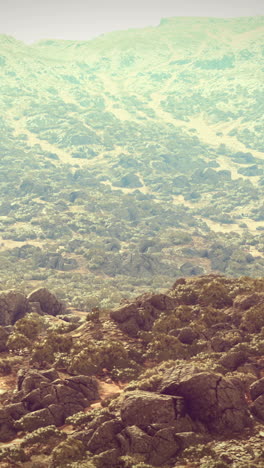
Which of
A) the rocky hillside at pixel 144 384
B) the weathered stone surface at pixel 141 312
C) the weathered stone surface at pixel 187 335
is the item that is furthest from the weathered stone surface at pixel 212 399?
the weathered stone surface at pixel 141 312

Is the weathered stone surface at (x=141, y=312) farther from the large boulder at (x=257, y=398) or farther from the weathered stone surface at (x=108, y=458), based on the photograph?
the weathered stone surface at (x=108, y=458)

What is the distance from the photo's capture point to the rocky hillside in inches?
998

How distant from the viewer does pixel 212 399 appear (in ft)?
90.4

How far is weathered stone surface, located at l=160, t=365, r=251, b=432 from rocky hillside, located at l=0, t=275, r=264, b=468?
0.05 m

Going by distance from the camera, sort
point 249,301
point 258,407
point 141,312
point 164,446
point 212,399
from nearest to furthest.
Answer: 1. point 164,446
2. point 212,399
3. point 258,407
4. point 249,301
5. point 141,312

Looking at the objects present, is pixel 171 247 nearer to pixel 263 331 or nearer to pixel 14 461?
pixel 263 331

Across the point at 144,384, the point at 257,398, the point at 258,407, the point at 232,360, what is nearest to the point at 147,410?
the point at 144,384

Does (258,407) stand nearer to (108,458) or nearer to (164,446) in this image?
(164,446)

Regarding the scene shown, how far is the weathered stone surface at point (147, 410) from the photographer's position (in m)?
26.7

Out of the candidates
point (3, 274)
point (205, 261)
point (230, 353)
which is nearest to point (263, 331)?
point (230, 353)

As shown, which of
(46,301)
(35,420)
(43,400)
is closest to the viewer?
(35,420)

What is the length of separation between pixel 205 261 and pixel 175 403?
14938 cm

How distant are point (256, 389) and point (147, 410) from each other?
6.15 m

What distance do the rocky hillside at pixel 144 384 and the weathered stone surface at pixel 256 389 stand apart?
5 centimetres
